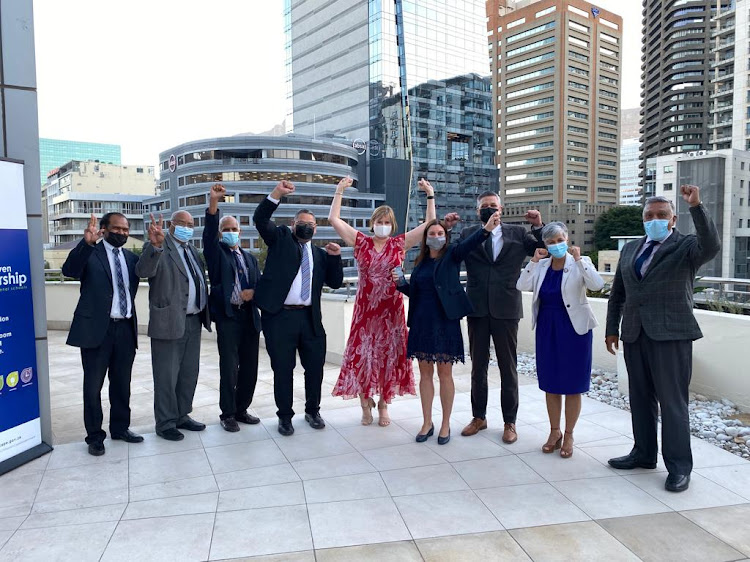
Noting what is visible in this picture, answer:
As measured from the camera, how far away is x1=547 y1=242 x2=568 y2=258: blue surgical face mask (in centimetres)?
371

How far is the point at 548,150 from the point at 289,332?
13172 centimetres

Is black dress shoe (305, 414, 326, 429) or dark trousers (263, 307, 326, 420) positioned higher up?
dark trousers (263, 307, 326, 420)

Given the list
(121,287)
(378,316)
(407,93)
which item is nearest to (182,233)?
(121,287)

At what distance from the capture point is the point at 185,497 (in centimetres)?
324

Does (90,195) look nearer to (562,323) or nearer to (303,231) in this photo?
(303,231)

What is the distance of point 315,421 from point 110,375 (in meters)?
1.71

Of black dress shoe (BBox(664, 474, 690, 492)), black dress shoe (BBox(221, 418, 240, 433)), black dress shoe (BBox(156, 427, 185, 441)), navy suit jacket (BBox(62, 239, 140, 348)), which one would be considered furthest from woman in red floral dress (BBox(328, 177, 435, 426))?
black dress shoe (BBox(664, 474, 690, 492))

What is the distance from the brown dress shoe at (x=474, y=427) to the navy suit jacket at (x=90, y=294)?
296 centimetres

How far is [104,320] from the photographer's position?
3.96 m

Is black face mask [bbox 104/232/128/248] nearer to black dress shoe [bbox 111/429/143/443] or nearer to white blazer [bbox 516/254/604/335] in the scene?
black dress shoe [bbox 111/429/143/443]

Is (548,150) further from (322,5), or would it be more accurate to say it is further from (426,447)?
(426,447)

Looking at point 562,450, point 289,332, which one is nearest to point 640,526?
point 562,450

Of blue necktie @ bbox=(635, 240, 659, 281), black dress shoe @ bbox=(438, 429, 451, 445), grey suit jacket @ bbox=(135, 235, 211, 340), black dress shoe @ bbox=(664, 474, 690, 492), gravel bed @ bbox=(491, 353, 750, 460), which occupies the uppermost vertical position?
blue necktie @ bbox=(635, 240, 659, 281)

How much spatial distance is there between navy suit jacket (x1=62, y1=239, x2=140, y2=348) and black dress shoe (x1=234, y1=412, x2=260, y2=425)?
54.6 inches
